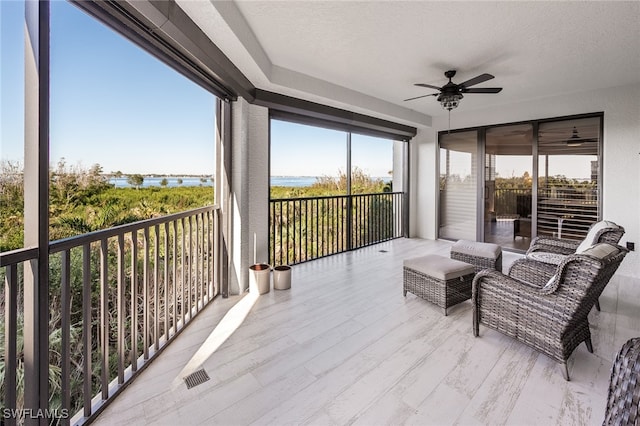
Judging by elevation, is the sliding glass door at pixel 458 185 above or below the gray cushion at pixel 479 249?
above

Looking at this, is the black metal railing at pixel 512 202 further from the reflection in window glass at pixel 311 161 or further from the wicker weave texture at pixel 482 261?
the reflection in window glass at pixel 311 161

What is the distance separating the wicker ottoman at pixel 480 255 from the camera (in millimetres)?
3424

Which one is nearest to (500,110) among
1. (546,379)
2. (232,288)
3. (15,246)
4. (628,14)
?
(628,14)

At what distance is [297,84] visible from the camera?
12.0 feet

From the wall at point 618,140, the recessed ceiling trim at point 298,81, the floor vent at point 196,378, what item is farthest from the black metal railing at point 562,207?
the floor vent at point 196,378

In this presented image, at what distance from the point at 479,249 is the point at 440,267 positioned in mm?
1080

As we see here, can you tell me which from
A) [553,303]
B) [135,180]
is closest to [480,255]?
[553,303]

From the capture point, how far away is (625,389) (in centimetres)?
94

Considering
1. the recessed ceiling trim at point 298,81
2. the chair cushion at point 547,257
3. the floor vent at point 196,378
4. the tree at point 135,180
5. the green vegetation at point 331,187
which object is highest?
the recessed ceiling trim at point 298,81

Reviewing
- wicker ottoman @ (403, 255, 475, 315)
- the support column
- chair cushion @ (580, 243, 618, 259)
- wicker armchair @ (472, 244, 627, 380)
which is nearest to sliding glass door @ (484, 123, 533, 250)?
wicker ottoman @ (403, 255, 475, 315)

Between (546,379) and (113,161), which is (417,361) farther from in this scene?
(113,161)

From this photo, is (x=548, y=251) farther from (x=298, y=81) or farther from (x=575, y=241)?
(x=298, y=81)

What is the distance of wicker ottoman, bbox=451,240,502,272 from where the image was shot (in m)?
3.42

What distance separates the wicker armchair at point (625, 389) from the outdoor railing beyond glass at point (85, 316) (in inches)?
85.9
